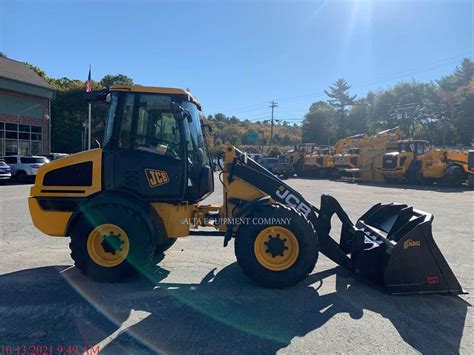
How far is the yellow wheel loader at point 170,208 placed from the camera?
208 inches

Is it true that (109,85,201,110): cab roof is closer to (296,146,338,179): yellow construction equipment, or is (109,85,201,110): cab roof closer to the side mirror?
the side mirror

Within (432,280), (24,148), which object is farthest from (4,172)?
(432,280)

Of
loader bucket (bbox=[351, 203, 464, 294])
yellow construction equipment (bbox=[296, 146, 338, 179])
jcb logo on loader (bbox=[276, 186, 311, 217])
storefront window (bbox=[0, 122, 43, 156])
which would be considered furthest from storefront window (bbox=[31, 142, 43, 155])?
loader bucket (bbox=[351, 203, 464, 294])

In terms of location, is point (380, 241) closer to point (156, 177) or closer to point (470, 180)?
point (156, 177)

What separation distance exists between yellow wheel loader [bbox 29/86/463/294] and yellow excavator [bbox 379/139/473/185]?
68.5 feet

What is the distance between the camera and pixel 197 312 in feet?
14.9

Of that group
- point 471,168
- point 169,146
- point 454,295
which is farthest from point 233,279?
point 471,168

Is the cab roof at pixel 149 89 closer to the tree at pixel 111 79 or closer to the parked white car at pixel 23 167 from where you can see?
the parked white car at pixel 23 167

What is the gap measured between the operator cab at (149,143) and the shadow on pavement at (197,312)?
137 centimetres

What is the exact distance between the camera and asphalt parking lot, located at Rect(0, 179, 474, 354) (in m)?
3.82

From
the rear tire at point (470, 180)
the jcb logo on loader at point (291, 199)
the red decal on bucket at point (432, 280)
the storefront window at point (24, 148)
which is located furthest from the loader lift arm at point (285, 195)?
the storefront window at point (24, 148)

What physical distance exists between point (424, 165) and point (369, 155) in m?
4.92

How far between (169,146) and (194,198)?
86cm

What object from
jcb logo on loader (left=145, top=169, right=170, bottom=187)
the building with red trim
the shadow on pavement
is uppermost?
the building with red trim
